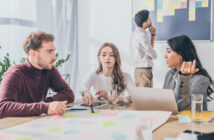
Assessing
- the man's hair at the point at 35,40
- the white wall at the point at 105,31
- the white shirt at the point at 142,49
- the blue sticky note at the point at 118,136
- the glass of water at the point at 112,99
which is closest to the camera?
the blue sticky note at the point at 118,136

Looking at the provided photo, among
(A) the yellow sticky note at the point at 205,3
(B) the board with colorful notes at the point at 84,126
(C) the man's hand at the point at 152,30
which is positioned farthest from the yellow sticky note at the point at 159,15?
(B) the board with colorful notes at the point at 84,126

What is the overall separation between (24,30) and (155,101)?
2284 millimetres

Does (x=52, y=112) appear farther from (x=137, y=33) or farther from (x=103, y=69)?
Result: (x=137, y=33)

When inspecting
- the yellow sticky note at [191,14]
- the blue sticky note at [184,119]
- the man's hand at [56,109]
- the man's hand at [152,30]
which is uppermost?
the yellow sticky note at [191,14]

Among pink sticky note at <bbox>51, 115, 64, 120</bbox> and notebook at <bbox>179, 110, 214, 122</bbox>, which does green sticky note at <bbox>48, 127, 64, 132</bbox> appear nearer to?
pink sticky note at <bbox>51, 115, 64, 120</bbox>

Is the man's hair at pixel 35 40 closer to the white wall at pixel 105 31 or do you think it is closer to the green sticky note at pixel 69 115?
the green sticky note at pixel 69 115

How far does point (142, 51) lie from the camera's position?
10.7ft

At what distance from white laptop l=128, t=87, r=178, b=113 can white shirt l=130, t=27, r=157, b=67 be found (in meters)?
1.79

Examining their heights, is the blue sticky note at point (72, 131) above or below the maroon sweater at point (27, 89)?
below

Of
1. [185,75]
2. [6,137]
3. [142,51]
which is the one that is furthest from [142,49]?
[6,137]

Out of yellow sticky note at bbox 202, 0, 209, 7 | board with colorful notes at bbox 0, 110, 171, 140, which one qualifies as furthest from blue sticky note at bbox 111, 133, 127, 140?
yellow sticky note at bbox 202, 0, 209, 7

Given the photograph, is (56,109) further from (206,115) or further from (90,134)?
(206,115)

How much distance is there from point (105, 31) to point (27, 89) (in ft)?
8.10

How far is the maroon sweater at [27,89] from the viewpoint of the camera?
4.58 feet
